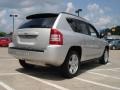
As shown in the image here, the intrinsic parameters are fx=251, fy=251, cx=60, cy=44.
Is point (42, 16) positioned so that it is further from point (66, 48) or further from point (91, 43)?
point (91, 43)

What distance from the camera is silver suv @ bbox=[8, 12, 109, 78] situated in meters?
6.97

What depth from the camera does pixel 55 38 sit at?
6.98 m

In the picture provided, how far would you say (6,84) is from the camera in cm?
636

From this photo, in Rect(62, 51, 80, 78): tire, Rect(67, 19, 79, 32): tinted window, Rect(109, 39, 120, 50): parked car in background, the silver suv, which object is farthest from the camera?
Rect(109, 39, 120, 50): parked car in background

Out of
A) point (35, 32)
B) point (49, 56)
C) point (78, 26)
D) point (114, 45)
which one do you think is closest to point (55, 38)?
point (49, 56)

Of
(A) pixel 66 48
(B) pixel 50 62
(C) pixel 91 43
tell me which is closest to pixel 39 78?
(B) pixel 50 62

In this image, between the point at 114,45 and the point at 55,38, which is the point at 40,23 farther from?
the point at 114,45

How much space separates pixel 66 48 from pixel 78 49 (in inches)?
37.8

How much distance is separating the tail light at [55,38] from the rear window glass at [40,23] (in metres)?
0.27

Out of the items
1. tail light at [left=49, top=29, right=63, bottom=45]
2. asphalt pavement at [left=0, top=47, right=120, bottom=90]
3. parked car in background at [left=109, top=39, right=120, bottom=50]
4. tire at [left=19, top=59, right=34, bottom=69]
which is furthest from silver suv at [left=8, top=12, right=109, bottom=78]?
parked car in background at [left=109, top=39, right=120, bottom=50]

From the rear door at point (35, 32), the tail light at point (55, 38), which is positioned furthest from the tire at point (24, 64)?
the tail light at point (55, 38)

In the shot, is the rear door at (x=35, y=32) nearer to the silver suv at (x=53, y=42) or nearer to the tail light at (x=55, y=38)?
the silver suv at (x=53, y=42)

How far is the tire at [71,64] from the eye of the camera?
7426mm

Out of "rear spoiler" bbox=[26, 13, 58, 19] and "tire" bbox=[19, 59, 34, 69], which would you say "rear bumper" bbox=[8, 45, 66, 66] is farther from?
"tire" bbox=[19, 59, 34, 69]
